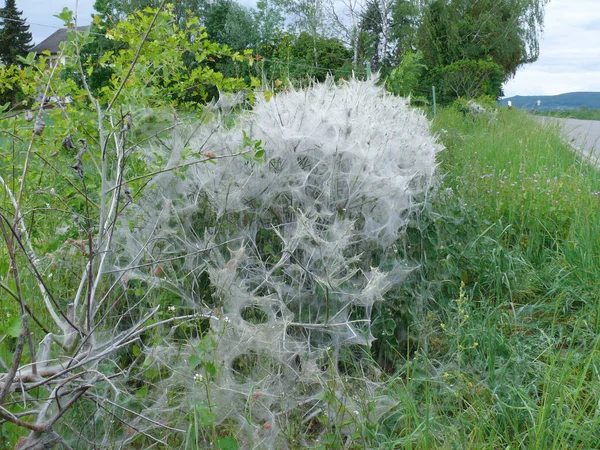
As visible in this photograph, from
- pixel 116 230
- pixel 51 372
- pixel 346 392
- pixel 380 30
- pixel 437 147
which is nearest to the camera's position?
pixel 51 372

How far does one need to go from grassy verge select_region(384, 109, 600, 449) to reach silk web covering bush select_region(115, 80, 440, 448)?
274mm

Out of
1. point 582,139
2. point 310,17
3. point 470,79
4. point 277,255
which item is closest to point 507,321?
point 277,255

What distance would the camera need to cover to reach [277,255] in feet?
11.2

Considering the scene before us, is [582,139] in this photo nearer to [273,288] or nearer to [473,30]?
[273,288]

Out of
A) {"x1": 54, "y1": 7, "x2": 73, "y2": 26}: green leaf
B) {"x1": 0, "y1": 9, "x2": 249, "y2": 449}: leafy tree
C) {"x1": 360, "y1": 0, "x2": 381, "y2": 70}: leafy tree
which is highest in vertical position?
{"x1": 360, "y1": 0, "x2": 381, "y2": 70}: leafy tree

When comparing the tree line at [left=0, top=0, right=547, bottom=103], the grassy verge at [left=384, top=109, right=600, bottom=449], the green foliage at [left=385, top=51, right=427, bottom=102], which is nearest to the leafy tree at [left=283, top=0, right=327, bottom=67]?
the tree line at [left=0, top=0, right=547, bottom=103]

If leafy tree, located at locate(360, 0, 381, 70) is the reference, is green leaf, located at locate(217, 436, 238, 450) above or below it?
below

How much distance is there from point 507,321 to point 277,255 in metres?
1.45

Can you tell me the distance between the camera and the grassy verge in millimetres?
2555

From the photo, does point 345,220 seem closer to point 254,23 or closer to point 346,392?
point 346,392

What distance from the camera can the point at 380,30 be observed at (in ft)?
110

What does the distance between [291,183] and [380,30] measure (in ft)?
105

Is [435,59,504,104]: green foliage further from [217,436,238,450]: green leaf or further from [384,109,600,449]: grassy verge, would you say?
[217,436,238,450]: green leaf

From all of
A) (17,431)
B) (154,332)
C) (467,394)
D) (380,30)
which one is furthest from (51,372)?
(380,30)
